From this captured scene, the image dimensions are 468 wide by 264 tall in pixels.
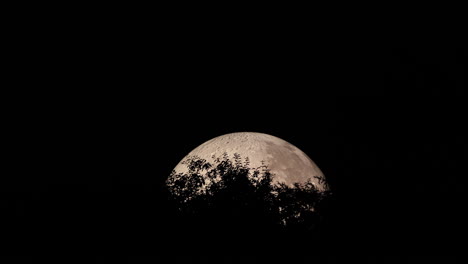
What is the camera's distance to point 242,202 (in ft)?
23.3

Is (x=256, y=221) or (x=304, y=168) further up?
(x=304, y=168)

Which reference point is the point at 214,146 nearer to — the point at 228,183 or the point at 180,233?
the point at 228,183

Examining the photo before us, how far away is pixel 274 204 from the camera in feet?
23.7

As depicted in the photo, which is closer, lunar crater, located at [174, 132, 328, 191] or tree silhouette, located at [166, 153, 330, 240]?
tree silhouette, located at [166, 153, 330, 240]

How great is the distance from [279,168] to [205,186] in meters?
2.25

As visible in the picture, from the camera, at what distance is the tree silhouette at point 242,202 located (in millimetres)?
6984

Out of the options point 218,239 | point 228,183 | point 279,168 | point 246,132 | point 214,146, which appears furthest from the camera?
point 246,132

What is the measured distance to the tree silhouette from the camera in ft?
22.9

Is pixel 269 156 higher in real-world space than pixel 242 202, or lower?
higher

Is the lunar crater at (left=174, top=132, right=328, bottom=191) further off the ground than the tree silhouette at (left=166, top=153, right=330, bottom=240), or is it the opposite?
the lunar crater at (left=174, top=132, right=328, bottom=191)

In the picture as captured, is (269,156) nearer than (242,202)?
No

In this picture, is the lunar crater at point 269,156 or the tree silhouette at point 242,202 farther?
the lunar crater at point 269,156

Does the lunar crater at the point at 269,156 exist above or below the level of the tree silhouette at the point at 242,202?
above

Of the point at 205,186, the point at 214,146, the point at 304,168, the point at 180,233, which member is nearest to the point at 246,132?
the point at 214,146
